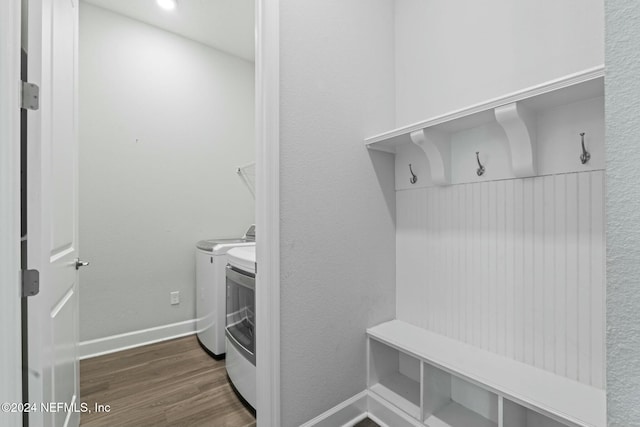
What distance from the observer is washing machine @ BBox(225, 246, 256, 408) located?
164 cm

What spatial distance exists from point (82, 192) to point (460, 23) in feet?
9.61

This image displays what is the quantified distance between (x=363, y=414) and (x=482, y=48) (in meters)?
2.08

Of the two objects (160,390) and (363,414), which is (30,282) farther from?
(363,414)

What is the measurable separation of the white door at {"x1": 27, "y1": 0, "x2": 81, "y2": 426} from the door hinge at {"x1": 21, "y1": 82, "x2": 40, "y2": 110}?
0.07 feet

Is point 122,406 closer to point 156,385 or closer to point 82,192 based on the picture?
point 156,385

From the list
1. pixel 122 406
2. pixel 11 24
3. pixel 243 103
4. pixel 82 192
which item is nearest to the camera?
pixel 11 24

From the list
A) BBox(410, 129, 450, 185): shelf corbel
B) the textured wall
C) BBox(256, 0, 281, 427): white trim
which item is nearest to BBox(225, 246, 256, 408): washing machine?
BBox(256, 0, 281, 427): white trim

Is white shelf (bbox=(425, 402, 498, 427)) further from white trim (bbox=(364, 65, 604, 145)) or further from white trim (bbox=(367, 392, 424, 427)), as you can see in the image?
white trim (bbox=(364, 65, 604, 145))

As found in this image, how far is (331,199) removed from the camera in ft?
4.94

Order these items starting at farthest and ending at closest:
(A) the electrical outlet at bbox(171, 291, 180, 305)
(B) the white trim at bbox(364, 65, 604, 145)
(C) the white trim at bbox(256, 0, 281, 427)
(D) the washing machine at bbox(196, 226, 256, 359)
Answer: (A) the electrical outlet at bbox(171, 291, 180, 305) < (D) the washing machine at bbox(196, 226, 256, 359) < (C) the white trim at bbox(256, 0, 281, 427) < (B) the white trim at bbox(364, 65, 604, 145)

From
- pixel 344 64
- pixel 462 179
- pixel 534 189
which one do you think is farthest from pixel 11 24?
pixel 534 189

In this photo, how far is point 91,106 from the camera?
7.58 feet

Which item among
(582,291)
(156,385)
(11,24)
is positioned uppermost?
(11,24)

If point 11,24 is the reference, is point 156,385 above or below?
below
